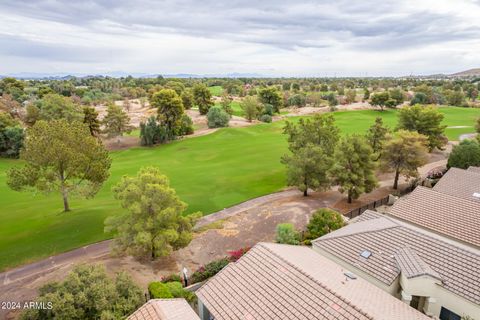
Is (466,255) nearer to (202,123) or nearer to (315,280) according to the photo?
(315,280)

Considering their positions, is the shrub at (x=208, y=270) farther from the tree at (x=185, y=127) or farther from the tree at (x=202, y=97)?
the tree at (x=202, y=97)

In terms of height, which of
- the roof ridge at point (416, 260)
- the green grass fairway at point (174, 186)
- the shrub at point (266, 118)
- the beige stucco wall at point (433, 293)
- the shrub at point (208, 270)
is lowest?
the green grass fairway at point (174, 186)

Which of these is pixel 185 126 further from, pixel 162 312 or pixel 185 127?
pixel 162 312

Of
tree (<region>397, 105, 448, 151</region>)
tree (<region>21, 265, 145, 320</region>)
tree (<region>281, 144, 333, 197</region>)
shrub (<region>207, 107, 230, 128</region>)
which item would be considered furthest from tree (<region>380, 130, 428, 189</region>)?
shrub (<region>207, 107, 230, 128</region>)

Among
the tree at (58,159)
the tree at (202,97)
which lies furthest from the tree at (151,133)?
the tree at (58,159)

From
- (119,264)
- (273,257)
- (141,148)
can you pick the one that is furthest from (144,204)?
(141,148)

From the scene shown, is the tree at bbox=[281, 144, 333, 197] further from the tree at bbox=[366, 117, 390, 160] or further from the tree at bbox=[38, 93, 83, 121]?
the tree at bbox=[38, 93, 83, 121]
